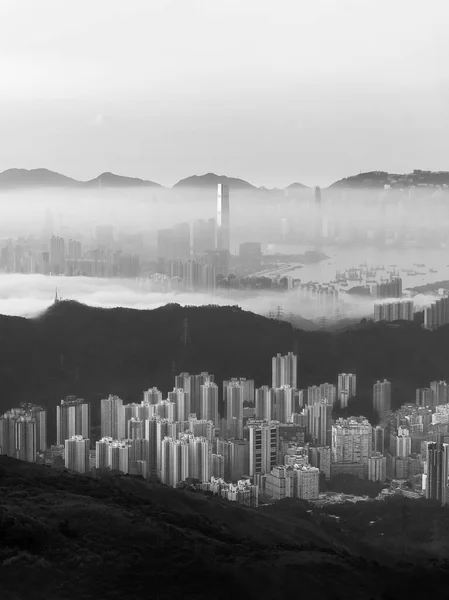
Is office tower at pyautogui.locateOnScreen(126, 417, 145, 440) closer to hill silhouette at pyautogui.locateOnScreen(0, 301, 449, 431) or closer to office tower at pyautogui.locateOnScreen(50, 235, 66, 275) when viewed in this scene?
hill silhouette at pyautogui.locateOnScreen(0, 301, 449, 431)

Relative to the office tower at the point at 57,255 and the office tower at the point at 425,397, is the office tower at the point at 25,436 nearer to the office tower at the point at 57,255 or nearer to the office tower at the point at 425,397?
the office tower at the point at 57,255

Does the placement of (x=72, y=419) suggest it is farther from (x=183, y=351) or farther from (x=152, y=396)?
(x=183, y=351)

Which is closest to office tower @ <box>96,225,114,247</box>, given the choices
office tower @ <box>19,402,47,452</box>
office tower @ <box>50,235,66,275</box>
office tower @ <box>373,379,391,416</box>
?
office tower @ <box>50,235,66,275</box>

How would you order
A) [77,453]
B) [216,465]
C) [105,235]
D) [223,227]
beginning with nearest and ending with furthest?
[216,465] < [77,453] < [223,227] < [105,235]

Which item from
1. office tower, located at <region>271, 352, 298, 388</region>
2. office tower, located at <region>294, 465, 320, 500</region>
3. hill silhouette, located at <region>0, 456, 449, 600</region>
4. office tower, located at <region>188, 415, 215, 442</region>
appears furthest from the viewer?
office tower, located at <region>271, 352, 298, 388</region>

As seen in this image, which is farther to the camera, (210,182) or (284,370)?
(210,182)

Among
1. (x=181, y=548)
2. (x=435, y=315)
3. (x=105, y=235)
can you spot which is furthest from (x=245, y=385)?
(x=181, y=548)

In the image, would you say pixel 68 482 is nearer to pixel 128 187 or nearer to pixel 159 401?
pixel 159 401
